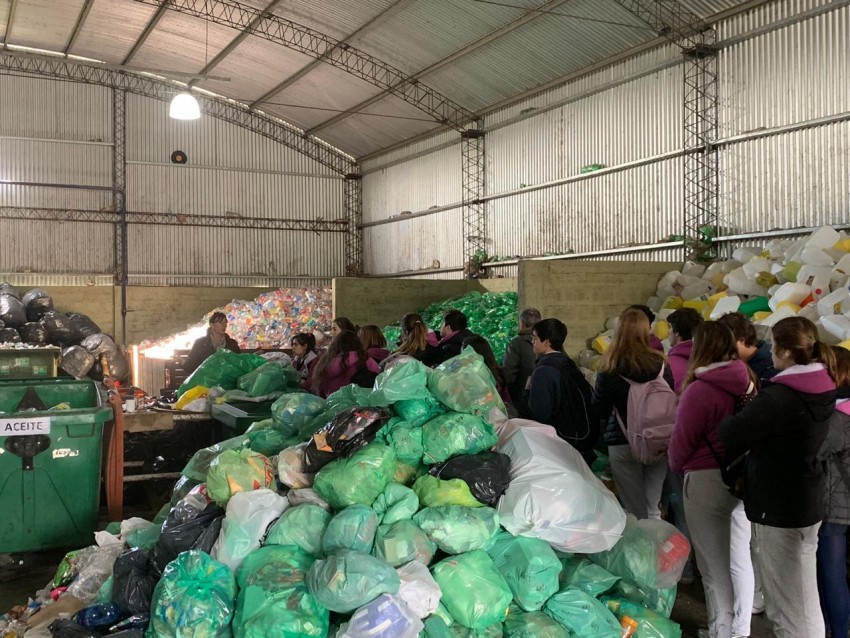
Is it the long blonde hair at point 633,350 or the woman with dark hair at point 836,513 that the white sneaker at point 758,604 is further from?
the long blonde hair at point 633,350

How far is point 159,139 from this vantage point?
738 inches

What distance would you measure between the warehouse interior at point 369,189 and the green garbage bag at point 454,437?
0.23m

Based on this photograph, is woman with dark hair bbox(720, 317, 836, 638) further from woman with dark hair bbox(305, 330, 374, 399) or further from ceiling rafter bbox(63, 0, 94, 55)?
ceiling rafter bbox(63, 0, 94, 55)

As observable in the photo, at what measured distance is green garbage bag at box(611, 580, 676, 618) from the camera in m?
3.56

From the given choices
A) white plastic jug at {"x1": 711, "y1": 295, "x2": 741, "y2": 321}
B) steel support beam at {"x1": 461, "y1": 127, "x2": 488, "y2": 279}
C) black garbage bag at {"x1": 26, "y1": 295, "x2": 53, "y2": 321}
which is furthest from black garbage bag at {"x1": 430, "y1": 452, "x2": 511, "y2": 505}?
black garbage bag at {"x1": 26, "y1": 295, "x2": 53, "y2": 321}

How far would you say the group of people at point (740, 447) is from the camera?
119 inches

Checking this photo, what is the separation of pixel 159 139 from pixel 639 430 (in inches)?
672

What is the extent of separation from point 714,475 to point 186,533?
230 cm

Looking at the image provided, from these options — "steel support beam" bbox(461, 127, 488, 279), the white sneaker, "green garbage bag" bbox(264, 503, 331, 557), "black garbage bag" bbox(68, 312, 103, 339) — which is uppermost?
"steel support beam" bbox(461, 127, 488, 279)

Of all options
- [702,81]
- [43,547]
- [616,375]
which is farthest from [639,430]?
[702,81]

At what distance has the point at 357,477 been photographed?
335cm

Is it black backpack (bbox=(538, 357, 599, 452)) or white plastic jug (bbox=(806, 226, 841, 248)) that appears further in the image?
white plastic jug (bbox=(806, 226, 841, 248))

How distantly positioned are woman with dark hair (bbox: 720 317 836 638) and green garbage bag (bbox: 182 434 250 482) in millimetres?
2451

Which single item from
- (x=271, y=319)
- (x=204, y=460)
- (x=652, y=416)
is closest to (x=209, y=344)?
(x=204, y=460)
